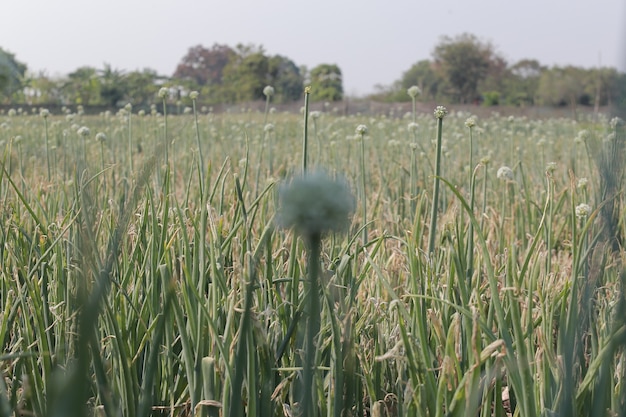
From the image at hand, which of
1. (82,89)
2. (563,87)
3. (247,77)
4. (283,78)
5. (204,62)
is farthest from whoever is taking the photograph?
(204,62)

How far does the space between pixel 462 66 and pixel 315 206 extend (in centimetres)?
2831

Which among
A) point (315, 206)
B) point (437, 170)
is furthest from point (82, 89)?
point (315, 206)

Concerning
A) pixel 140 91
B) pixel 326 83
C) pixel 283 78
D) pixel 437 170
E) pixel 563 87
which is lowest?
pixel 437 170

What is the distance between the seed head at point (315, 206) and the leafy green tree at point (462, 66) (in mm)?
27120

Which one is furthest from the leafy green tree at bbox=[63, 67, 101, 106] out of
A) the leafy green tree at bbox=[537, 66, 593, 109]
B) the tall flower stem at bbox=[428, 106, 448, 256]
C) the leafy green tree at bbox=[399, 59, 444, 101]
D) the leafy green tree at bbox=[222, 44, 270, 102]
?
the tall flower stem at bbox=[428, 106, 448, 256]

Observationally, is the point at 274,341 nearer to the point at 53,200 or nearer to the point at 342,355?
the point at 342,355

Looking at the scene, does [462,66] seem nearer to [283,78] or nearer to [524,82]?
[524,82]

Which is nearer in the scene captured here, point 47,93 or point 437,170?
point 437,170

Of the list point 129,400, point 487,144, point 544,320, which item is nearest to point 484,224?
point 544,320

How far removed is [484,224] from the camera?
6.19ft

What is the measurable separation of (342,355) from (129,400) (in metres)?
0.27

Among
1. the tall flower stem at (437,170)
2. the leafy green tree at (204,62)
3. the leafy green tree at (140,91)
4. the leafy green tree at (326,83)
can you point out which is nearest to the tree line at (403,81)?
the leafy green tree at (326,83)

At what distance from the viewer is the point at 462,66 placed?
2741 centimetres

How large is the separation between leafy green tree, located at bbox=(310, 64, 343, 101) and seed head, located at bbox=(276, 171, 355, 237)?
2085cm
